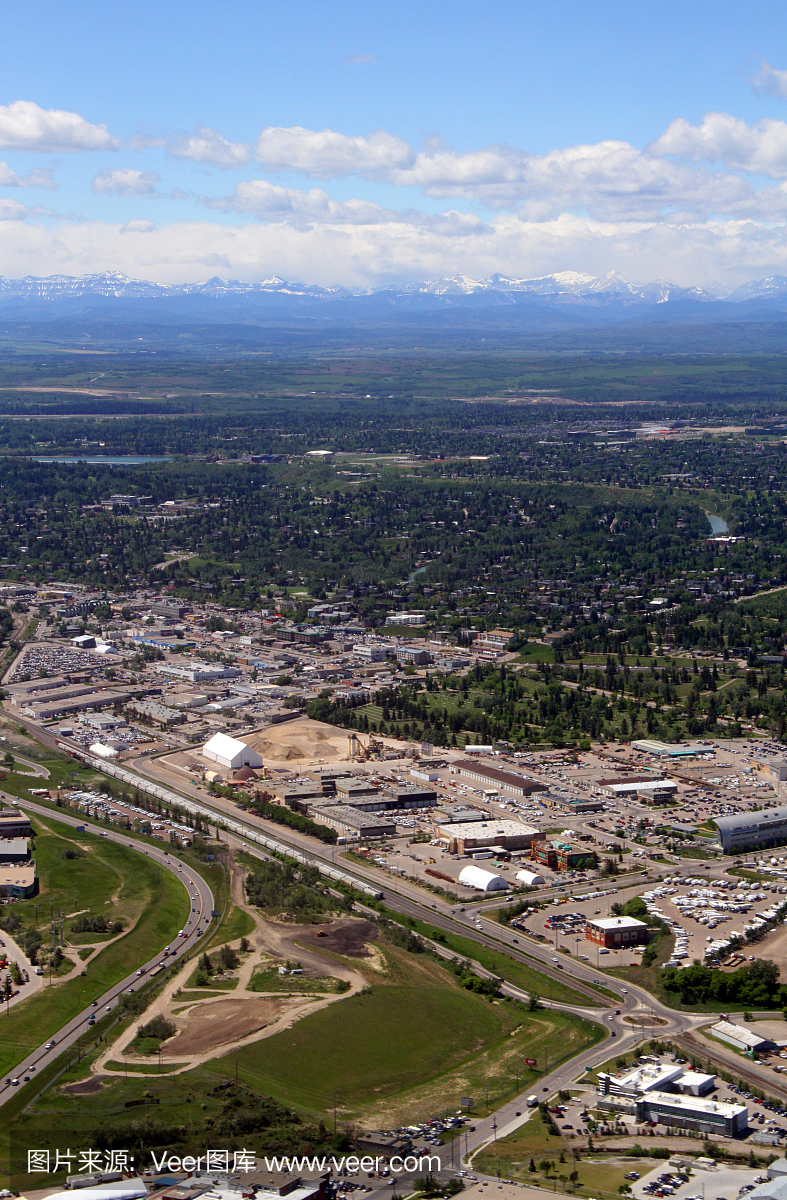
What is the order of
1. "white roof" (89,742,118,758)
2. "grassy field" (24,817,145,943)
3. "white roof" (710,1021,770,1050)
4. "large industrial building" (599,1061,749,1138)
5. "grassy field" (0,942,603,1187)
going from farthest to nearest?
"white roof" (89,742,118,758) → "grassy field" (24,817,145,943) → "white roof" (710,1021,770,1050) → "large industrial building" (599,1061,749,1138) → "grassy field" (0,942,603,1187)

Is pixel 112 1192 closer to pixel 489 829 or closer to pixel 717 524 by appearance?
pixel 489 829

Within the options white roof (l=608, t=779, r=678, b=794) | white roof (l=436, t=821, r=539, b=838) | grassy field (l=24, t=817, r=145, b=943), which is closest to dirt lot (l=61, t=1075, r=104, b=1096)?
grassy field (l=24, t=817, r=145, b=943)

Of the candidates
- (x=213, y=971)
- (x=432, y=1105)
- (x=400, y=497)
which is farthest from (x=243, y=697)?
(x=400, y=497)

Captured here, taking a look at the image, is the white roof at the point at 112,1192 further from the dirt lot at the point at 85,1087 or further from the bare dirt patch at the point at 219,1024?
the bare dirt patch at the point at 219,1024

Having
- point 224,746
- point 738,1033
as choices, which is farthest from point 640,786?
point 738,1033

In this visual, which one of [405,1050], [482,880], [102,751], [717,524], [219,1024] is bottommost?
[102,751]

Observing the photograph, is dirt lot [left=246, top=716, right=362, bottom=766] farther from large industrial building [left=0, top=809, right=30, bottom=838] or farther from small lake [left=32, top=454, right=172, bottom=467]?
small lake [left=32, top=454, right=172, bottom=467]
